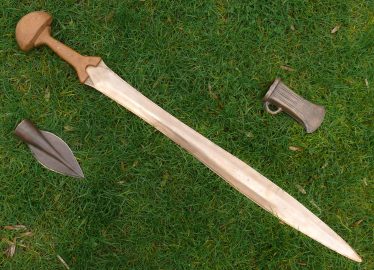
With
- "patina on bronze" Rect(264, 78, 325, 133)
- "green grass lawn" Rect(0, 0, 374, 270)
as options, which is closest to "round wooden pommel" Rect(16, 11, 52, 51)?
"green grass lawn" Rect(0, 0, 374, 270)

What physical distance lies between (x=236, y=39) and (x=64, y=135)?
54.3 inches

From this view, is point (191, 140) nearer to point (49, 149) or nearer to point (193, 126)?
point (193, 126)

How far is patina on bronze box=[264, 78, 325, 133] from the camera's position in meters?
3.02

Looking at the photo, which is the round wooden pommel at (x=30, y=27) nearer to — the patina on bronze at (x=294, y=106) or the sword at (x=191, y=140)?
the sword at (x=191, y=140)

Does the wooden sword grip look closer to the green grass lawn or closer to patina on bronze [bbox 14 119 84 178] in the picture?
the green grass lawn

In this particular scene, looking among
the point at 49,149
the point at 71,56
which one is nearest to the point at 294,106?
the point at 71,56

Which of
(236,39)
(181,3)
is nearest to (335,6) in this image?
(236,39)

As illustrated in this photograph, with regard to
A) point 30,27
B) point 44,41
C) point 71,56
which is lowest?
Answer: point 71,56

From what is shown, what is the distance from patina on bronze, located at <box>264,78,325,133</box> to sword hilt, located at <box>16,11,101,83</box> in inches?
46.9

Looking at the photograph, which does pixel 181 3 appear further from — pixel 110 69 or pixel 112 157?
pixel 112 157

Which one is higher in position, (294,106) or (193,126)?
(193,126)

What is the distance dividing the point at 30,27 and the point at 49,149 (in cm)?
80

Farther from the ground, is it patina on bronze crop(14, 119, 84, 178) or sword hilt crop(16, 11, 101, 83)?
sword hilt crop(16, 11, 101, 83)

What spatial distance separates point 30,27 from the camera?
9.47ft
